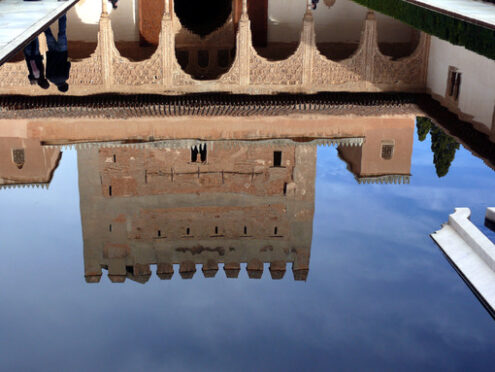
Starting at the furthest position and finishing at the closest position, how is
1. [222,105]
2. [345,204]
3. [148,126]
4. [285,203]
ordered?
[222,105], [148,126], [285,203], [345,204]

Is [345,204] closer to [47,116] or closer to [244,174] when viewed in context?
[244,174]

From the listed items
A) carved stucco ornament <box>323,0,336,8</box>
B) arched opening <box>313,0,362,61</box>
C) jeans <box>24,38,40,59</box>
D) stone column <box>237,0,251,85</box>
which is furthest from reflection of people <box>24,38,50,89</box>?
carved stucco ornament <box>323,0,336,8</box>

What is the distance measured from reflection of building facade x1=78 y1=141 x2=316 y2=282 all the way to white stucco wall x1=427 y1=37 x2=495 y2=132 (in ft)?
5.15

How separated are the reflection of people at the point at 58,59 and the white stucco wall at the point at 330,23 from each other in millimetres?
4089

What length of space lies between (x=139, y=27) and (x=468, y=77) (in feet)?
20.5

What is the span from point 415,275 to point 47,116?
4051 mm

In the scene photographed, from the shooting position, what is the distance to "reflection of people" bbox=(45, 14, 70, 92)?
859cm

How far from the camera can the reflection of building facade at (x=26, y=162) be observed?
4.76m

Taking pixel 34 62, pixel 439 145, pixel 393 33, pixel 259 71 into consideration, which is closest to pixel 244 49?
pixel 259 71

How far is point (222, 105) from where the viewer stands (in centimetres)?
765

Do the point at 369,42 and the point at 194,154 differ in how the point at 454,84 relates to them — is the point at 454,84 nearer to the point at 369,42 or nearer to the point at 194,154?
the point at 369,42

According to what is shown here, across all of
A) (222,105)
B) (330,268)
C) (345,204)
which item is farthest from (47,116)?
(330,268)

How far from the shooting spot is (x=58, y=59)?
9.41 meters

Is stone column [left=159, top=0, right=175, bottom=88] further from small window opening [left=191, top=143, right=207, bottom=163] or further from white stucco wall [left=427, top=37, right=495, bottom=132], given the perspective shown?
small window opening [left=191, top=143, right=207, bottom=163]
